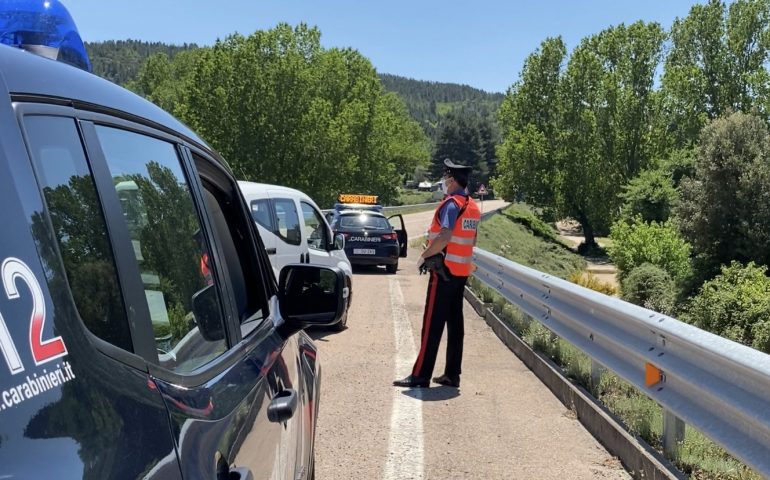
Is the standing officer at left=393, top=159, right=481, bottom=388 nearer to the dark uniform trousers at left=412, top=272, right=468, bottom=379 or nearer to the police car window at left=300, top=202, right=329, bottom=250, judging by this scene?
the dark uniform trousers at left=412, top=272, right=468, bottom=379

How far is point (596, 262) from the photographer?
45.5 metres

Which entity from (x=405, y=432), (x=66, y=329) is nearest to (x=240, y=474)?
(x=66, y=329)

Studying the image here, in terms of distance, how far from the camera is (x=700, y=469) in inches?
164

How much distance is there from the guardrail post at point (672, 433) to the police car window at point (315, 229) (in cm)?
662

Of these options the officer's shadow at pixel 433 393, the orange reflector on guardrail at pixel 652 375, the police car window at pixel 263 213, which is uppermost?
the police car window at pixel 263 213

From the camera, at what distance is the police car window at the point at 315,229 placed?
10.5 meters

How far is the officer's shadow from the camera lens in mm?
6676

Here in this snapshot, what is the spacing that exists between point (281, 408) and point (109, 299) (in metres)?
1.00

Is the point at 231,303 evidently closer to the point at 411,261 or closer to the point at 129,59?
the point at 411,261

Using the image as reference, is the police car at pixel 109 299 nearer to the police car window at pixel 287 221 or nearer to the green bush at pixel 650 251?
the police car window at pixel 287 221

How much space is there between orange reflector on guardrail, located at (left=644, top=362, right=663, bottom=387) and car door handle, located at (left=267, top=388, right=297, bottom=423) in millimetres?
3002

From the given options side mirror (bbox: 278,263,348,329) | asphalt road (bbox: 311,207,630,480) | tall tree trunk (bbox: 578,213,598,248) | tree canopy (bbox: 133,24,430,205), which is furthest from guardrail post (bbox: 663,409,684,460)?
tall tree trunk (bbox: 578,213,598,248)

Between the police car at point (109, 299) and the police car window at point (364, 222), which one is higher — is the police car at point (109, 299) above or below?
above

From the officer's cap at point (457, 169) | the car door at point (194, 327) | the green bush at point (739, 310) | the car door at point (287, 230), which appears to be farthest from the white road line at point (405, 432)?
the green bush at point (739, 310)
